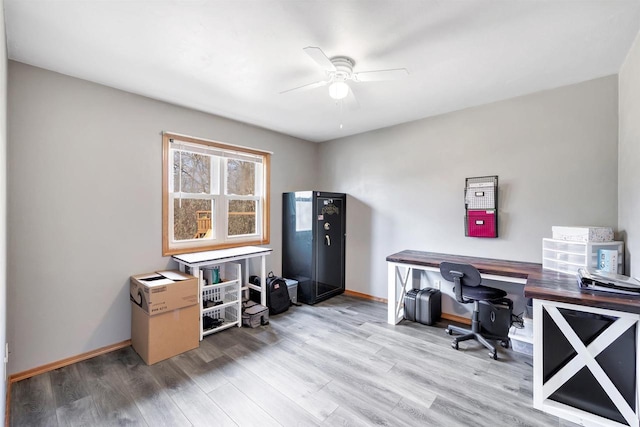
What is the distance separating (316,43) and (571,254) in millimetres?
2707

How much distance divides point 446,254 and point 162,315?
313 centimetres

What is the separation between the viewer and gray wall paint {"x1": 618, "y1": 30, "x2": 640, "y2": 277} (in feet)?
6.36

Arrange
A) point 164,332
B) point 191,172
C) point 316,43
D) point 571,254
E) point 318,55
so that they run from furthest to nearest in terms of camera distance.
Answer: point 191,172, point 164,332, point 571,254, point 316,43, point 318,55

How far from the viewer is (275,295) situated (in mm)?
3592

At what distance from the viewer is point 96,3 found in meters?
1.59

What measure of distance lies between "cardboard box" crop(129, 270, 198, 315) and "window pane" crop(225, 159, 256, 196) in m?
1.35

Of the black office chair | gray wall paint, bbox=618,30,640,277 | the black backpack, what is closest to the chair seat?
the black office chair

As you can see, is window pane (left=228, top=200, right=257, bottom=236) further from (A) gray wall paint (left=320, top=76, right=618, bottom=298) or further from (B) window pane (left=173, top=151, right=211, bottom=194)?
(A) gray wall paint (left=320, top=76, right=618, bottom=298)

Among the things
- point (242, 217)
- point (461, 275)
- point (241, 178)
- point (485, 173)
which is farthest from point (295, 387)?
point (485, 173)

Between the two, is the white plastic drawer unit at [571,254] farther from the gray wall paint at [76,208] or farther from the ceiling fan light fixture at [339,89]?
the gray wall paint at [76,208]

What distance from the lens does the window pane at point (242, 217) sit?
376 centimetres

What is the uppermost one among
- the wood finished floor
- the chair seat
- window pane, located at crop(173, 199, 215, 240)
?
window pane, located at crop(173, 199, 215, 240)

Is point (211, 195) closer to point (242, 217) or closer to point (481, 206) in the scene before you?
point (242, 217)

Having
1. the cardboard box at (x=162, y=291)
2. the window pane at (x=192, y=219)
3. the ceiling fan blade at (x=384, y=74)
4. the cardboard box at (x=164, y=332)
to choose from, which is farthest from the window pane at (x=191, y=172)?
the ceiling fan blade at (x=384, y=74)
